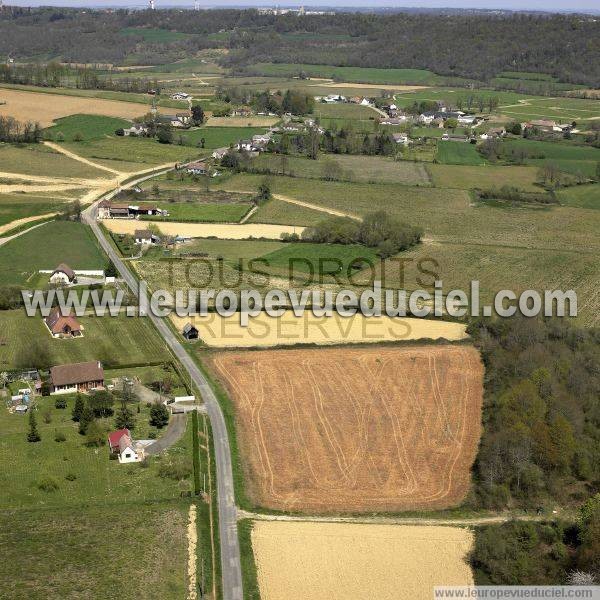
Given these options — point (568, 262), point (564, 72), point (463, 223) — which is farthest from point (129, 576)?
point (564, 72)

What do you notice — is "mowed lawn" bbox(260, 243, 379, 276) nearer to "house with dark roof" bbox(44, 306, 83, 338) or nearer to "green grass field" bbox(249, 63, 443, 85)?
"house with dark roof" bbox(44, 306, 83, 338)

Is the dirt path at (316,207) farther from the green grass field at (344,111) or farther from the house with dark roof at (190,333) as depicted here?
the green grass field at (344,111)

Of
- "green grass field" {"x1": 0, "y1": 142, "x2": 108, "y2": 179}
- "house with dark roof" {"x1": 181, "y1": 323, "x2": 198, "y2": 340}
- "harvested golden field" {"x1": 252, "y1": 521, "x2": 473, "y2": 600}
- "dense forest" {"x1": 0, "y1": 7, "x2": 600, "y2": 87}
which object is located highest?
"dense forest" {"x1": 0, "y1": 7, "x2": 600, "y2": 87}

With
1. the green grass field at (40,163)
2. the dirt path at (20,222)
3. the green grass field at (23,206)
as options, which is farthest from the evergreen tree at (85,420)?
the green grass field at (40,163)

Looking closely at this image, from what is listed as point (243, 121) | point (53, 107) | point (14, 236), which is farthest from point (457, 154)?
point (53, 107)

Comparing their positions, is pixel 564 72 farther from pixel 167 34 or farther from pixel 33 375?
pixel 33 375

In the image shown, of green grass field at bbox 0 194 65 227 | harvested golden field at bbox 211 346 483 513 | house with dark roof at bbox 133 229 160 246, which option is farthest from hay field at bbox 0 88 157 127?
harvested golden field at bbox 211 346 483 513
